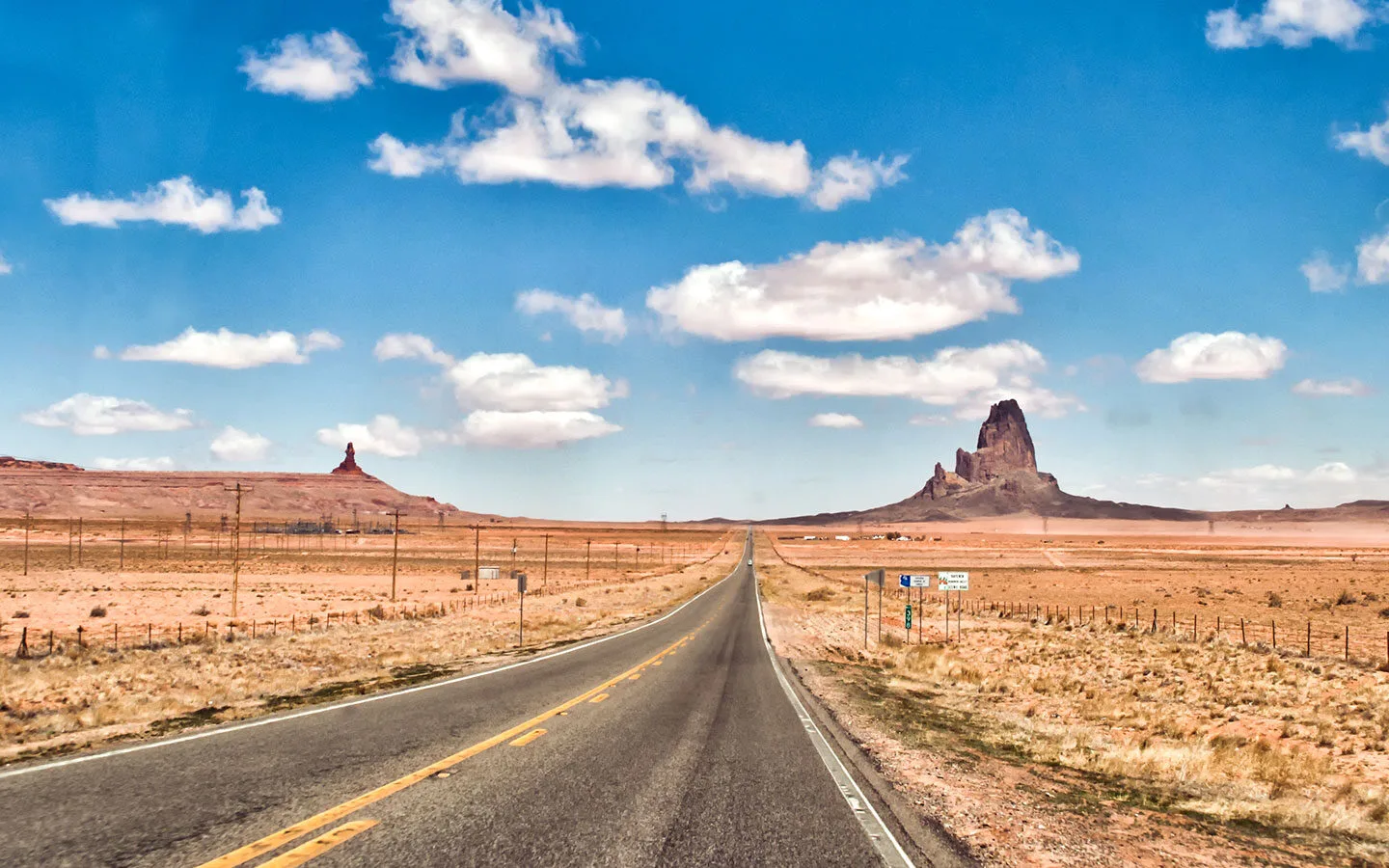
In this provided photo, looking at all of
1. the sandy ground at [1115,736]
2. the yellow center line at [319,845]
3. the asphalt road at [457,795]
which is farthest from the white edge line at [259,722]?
the sandy ground at [1115,736]

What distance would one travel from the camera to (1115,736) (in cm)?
1912

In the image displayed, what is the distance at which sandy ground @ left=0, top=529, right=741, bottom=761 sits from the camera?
15.0 metres

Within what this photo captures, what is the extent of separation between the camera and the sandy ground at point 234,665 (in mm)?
14961

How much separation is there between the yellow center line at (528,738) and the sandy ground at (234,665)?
5474 millimetres

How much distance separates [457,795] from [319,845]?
1932 mm

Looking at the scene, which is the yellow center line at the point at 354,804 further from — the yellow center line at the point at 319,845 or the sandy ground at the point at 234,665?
the sandy ground at the point at 234,665

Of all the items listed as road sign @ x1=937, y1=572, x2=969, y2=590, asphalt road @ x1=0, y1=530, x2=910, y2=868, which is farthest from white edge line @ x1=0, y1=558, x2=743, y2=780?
road sign @ x1=937, y1=572, x2=969, y2=590

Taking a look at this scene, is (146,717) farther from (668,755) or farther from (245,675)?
(668,755)

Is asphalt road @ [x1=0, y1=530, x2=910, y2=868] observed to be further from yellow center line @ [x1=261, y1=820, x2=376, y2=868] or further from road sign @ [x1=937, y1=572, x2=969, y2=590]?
road sign @ [x1=937, y1=572, x2=969, y2=590]

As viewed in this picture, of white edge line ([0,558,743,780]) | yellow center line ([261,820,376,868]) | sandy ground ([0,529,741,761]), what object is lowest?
sandy ground ([0,529,741,761])

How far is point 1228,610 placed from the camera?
54.0m

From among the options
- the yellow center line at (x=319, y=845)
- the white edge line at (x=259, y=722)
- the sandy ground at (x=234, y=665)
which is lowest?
the sandy ground at (x=234, y=665)

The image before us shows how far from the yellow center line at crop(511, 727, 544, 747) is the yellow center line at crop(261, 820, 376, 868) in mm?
4073

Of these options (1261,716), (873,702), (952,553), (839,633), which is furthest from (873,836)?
(952,553)
